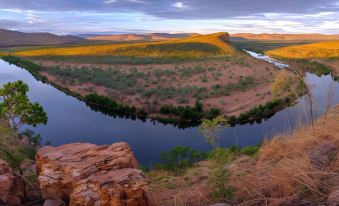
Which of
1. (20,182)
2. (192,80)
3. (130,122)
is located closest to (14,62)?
(192,80)

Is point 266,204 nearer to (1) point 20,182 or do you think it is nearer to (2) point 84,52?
(1) point 20,182

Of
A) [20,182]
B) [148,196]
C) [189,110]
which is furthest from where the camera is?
[189,110]

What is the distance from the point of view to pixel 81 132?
22.3 metres

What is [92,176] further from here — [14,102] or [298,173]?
[14,102]

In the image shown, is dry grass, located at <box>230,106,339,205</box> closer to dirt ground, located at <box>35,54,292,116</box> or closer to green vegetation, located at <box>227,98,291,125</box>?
green vegetation, located at <box>227,98,291,125</box>

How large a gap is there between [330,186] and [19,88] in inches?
477

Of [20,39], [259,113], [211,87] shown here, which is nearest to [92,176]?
[259,113]

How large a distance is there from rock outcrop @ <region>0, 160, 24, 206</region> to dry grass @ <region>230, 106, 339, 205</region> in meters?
4.16

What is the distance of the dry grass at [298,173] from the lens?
3.90 metres

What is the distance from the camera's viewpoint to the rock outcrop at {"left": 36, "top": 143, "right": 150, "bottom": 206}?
520 centimetres

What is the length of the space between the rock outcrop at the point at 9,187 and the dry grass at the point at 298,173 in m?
4.16

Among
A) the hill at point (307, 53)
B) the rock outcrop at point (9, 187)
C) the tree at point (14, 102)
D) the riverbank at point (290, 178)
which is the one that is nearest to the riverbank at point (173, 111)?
the tree at point (14, 102)

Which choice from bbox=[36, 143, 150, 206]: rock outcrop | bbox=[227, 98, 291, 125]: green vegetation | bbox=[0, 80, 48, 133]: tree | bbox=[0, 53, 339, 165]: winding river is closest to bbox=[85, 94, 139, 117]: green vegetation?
bbox=[0, 53, 339, 165]: winding river

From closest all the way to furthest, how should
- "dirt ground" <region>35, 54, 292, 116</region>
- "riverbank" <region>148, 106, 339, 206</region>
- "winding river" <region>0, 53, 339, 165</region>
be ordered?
1. "riverbank" <region>148, 106, 339, 206</region>
2. "winding river" <region>0, 53, 339, 165</region>
3. "dirt ground" <region>35, 54, 292, 116</region>
